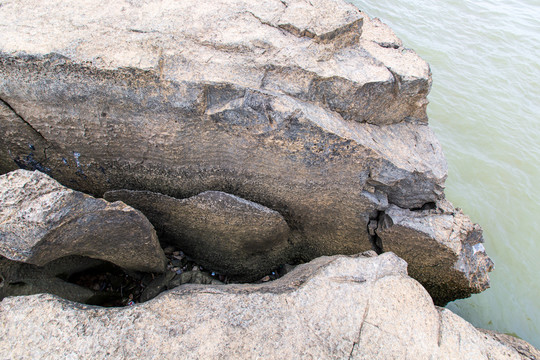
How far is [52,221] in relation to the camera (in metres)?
2.01

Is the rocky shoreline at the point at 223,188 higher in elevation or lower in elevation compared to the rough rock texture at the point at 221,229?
higher

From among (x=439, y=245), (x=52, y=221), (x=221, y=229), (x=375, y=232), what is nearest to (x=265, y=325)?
(x=221, y=229)

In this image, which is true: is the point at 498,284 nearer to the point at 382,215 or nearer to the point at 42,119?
the point at 382,215

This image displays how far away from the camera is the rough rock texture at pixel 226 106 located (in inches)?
97.2

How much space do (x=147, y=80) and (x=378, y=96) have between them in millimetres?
1709

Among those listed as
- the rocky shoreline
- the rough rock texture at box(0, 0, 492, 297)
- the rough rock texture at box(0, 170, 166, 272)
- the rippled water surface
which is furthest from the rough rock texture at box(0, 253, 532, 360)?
the rippled water surface

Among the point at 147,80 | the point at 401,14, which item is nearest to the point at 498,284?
the point at 147,80

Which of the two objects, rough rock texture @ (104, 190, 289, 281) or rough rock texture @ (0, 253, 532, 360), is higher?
rough rock texture @ (0, 253, 532, 360)

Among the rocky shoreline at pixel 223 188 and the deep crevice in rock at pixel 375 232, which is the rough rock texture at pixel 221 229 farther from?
the deep crevice in rock at pixel 375 232

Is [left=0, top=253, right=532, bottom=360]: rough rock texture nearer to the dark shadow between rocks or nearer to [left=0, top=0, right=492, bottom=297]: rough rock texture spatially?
the dark shadow between rocks

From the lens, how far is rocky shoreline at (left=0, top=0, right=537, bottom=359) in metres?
1.99

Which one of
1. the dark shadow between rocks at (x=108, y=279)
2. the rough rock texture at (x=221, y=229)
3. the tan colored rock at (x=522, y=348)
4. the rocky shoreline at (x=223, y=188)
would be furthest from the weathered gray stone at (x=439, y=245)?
the dark shadow between rocks at (x=108, y=279)

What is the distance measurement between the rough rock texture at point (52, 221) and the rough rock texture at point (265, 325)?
0.97 feet

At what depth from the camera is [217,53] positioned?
270 centimetres
